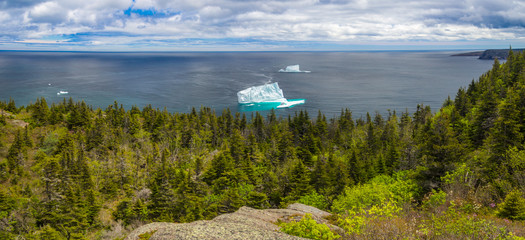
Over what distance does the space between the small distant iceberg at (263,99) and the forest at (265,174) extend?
32.4 metres

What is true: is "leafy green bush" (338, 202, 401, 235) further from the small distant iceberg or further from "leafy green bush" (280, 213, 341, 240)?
the small distant iceberg

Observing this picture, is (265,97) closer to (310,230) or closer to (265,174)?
(265,174)

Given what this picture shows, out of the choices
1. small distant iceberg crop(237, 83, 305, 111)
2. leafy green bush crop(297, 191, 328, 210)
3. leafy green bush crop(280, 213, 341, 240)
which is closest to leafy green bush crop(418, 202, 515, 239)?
leafy green bush crop(280, 213, 341, 240)

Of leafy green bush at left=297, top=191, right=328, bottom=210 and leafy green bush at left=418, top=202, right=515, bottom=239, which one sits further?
leafy green bush at left=297, top=191, right=328, bottom=210

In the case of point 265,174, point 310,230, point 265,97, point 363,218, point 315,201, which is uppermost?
point 363,218

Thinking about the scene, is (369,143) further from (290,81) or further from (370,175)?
(290,81)

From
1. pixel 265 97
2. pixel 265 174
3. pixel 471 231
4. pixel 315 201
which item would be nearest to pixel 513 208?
pixel 471 231

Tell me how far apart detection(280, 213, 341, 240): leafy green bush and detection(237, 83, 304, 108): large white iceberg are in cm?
11101

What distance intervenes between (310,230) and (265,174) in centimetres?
4289

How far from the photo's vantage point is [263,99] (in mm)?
135375

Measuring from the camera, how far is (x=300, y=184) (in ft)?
161

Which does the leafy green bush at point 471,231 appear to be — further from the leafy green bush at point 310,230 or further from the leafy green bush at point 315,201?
the leafy green bush at point 315,201

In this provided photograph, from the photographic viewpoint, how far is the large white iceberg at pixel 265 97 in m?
131

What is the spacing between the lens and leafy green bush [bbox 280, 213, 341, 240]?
1631 centimetres
